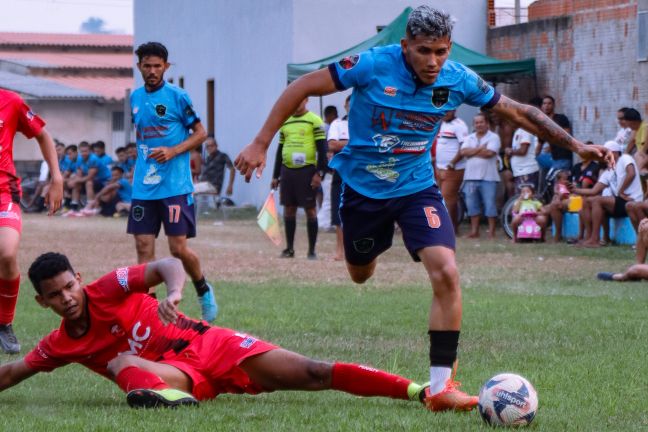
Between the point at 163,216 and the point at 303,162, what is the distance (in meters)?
5.72

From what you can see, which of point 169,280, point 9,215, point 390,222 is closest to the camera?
point 169,280

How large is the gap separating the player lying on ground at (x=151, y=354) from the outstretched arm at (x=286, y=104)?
2.64 feet

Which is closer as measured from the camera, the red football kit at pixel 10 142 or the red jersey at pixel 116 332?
the red jersey at pixel 116 332

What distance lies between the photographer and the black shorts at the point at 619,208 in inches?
680

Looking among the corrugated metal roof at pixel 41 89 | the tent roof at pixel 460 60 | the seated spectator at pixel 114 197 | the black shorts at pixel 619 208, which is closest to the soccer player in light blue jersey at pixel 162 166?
the black shorts at pixel 619 208

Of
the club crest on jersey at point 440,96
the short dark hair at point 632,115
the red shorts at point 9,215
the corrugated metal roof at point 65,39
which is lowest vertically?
the red shorts at point 9,215

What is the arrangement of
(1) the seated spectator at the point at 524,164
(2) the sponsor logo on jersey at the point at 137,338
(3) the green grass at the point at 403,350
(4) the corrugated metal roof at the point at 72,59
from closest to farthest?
1. (3) the green grass at the point at 403,350
2. (2) the sponsor logo on jersey at the point at 137,338
3. (1) the seated spectator at the point at 524,164
4. (4) the corrugated metal roof at the point at 72,59

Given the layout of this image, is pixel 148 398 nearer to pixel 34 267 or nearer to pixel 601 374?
pixel 34 267

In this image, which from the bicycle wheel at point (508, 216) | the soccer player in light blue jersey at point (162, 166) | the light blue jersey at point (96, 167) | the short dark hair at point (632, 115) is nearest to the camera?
the soccer player in light blue jersey at point (162, 166)

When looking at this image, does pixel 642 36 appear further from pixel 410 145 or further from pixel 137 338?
pixel 137 338

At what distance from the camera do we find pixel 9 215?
8.46m

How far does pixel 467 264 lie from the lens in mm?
15336

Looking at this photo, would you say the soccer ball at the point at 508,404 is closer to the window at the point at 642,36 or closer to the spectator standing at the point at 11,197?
the spectator standing at the point at 11,197

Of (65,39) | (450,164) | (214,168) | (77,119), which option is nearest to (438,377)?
(450,164)
